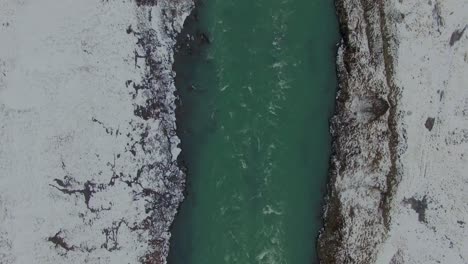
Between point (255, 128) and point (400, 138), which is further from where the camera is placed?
point (255, 128)

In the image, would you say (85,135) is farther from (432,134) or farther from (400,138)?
(432,134)

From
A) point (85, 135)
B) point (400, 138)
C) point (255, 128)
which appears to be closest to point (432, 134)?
point (400, 138)

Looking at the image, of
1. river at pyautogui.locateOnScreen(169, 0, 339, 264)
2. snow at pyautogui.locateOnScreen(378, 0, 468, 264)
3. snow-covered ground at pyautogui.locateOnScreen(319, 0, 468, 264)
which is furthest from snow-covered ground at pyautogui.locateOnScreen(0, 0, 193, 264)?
snow at pyautogui.locateOnScreen(378, 0, 468, 264)

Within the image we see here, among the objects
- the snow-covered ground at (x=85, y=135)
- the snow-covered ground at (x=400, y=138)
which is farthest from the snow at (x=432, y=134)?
the snow-covered ground at (x=85, y=135)

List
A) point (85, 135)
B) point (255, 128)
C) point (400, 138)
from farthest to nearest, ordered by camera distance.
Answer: point (255, 128) < point (85, 135) < point (400, 138)

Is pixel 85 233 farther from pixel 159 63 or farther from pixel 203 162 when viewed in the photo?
pixel 159 63

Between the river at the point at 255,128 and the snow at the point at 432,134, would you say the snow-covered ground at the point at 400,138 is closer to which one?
the snow at the point at 432,134

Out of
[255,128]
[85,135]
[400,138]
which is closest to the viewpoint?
[400,138]

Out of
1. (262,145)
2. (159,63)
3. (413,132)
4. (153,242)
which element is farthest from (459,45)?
(153,242)
